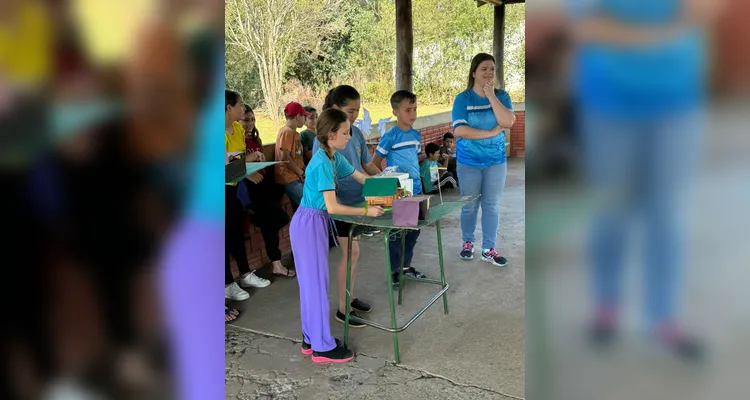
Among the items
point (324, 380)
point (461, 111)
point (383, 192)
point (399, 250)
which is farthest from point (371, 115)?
point (324, 380)

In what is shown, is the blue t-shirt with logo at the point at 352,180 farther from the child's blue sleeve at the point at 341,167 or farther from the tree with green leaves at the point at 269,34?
the tree with green leaves at the point at 269,34

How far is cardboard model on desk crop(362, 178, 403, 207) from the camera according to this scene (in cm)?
306

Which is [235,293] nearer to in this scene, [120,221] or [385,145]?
[385,145]

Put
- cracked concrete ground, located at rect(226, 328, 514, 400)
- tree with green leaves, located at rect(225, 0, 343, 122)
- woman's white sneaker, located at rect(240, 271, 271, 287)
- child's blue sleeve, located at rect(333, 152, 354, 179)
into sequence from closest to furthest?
cracked concrete ground, located at rect(226, 328, 514, 400) → child's blue sleeve, located at rect(333, 152, 354, 179) → woman's white sneaker, located at rect(240, 271, 271, 287) → tree with green leaves, located at rect(225, 0, 343, 122)

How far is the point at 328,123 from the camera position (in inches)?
117

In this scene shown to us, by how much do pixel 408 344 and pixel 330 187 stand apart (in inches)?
42.5

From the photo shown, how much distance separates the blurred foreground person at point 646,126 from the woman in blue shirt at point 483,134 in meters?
3.66

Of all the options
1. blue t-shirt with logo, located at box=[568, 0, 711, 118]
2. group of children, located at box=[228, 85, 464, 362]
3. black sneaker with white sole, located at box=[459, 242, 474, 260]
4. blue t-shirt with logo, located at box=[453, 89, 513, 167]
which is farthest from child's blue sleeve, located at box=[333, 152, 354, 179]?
blue t-shirt with logo, located at box=[568, 0, 711, 118]

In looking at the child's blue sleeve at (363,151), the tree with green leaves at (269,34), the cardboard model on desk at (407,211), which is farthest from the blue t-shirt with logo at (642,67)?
the tree with green leaves at (269,34)

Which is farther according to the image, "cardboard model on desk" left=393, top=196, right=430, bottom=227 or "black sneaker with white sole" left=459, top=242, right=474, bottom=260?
"black sneaker with white sole" left=459, top=242, right=474, bottom=260

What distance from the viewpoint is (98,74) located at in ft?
2.39

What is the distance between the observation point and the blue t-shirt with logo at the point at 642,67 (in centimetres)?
62

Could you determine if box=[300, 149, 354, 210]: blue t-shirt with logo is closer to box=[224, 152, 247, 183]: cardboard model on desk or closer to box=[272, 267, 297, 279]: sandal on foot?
box=[224, 152, 247, 183]: cardboard model on desk

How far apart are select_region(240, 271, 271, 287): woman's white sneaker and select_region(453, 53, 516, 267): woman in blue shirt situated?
1.75 meters
